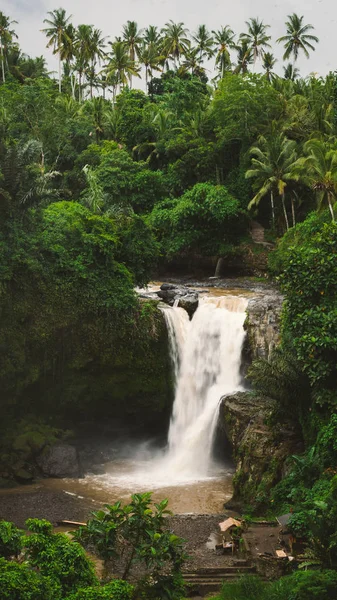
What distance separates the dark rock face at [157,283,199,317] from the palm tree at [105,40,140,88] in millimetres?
35338

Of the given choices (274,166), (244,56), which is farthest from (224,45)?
(274,166)

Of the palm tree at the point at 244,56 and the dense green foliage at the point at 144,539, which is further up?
the palm tree at the point at 244,56

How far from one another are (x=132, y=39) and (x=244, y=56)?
1024cm

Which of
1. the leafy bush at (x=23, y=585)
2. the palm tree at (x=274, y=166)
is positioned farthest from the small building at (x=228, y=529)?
the palm tree at (x=274, y=166)

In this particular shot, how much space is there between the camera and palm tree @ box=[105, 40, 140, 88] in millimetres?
52656

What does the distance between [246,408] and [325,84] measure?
30.9m

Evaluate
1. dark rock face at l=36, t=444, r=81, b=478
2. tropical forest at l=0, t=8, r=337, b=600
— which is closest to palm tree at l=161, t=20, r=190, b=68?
tropical forest at l=0, t=8, r=337, b=600

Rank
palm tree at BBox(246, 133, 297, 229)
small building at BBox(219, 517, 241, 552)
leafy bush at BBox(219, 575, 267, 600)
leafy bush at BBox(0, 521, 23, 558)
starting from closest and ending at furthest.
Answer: leafy bush at BBox(0, 521, 23, 558), leafy bush at BBox(219, 575, 267, 600), small building at BBox(219, 517, 241, 552), palm tree at BBox(246, 133, 297, 229)

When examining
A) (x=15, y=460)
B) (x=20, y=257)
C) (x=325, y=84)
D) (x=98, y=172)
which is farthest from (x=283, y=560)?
(x=325, y=84)

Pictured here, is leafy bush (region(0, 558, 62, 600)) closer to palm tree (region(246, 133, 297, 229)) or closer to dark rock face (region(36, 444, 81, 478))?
Result: dark rock face (region(36, 444, 81, 478))

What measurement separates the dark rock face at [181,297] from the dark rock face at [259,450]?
5.49m

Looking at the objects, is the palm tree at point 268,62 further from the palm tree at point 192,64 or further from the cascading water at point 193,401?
the cascading water at point 193,401

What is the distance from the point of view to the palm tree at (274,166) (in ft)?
106

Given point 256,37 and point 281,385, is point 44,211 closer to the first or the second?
point 281,385
